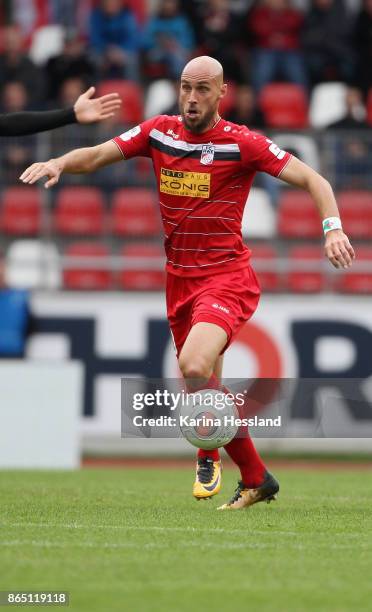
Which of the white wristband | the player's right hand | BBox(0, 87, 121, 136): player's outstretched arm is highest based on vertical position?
BBox(0, 87, 121, 136): player's outstretched arm

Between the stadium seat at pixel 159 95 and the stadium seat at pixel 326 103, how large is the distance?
209 cm

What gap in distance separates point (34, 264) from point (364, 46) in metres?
6.33

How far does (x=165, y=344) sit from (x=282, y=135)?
9.82ft

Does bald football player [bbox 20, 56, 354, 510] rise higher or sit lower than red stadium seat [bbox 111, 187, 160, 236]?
higher

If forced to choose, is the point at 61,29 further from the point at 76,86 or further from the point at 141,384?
the point at 141,384

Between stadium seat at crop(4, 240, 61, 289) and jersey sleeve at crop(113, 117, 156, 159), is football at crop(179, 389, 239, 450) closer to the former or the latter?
jersey sleeve at crop(113, 117, 156, 159)

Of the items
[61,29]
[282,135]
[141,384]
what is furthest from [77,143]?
[141,384]

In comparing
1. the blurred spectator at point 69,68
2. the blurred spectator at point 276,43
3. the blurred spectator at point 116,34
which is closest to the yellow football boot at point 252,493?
the blurred spectator at point 69,68

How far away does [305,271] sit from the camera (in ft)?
54.5

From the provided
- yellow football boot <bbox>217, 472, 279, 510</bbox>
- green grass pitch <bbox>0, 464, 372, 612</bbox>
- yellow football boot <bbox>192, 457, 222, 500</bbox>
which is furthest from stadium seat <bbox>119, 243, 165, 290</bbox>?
yellow football boot <bbox>192, 457, 222, 500</bbox>

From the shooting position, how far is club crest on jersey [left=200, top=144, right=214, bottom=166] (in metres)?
8.30

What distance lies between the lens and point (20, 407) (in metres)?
14.9

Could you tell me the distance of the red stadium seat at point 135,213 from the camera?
16.4 metres

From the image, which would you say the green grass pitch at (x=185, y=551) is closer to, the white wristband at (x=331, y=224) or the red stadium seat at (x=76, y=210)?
the white wristband at (x=331, y=224)
